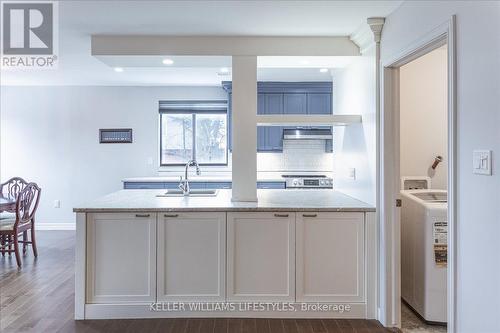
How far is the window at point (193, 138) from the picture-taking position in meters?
5.98

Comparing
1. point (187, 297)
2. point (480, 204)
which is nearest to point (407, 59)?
point (480, 204)

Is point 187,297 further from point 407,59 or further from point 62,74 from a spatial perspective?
point 62,74

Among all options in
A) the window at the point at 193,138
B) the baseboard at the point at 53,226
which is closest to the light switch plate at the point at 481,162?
the window at the point at 193,138

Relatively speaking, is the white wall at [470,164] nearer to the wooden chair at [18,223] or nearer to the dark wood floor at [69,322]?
the dark wood floor at [69,322]

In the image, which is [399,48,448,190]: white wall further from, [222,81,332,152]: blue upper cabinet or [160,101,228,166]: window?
[160,101,228,166]: window

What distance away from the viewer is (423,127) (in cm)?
336

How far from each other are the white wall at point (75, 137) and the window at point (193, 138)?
192 millimetres

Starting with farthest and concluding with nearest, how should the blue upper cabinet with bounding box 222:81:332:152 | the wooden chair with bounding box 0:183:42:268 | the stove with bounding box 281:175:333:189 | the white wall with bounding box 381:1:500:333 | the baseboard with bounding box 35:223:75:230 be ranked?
the baseboard with bounding box 35:223:75:230 → the blue upper cabinet with bounding box 222:81:332:152 → the stove with bounding box 281:175:333:189 → the wooden chair with bounding box 0:183:42:268 → the white wall with bounding box 381:1:500:333

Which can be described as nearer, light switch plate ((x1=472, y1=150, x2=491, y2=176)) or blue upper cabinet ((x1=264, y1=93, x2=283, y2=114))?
light switch plate ((x1=472, y1=150, x2=491, y2=176))

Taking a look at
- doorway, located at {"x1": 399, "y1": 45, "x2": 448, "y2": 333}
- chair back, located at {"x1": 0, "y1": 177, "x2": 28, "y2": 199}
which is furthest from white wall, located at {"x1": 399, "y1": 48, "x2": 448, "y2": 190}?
chair back, located at {"x1": 0, "y1": 177, "x2": 28, "y2": 199}

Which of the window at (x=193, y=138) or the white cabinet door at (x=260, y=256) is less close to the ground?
the window at (x=193, y=138)

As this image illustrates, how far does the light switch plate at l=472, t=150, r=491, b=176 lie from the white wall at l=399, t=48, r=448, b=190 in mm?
1733

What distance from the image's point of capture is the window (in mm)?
5977

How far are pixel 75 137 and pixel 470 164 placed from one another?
5.75 m
